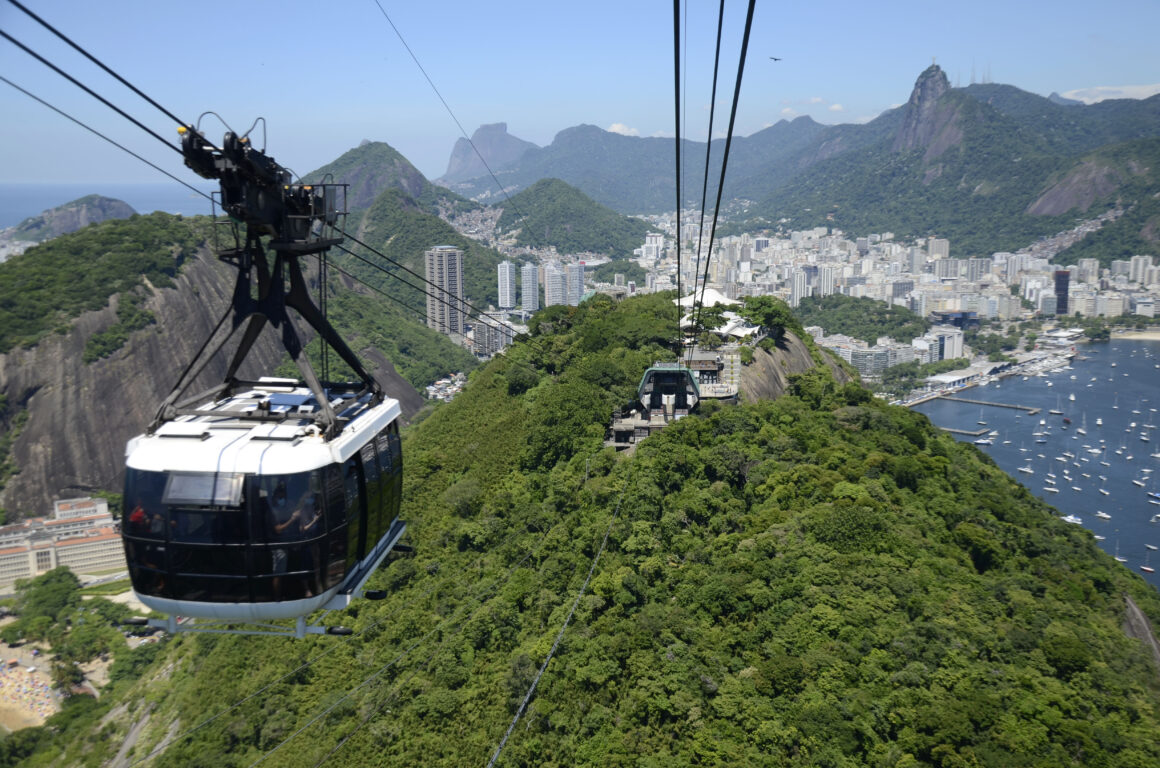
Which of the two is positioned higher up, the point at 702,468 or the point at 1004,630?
the point at 702,468

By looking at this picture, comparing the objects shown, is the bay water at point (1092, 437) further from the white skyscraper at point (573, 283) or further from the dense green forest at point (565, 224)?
the dense green forest at point (565, 224)

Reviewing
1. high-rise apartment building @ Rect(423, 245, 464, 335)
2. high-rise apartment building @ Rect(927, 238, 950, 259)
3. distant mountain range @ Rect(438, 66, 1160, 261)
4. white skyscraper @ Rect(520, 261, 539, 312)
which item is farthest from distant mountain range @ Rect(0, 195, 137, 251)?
distant mountain range @ Rect(438, 66, 1160, 261)

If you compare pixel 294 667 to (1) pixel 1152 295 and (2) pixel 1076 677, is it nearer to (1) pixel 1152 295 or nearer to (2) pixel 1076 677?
(2) pixel 1076 677

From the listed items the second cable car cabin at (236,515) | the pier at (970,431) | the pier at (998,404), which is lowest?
the pier at (970,431)

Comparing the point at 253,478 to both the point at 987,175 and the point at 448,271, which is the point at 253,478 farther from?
the point at 987,175

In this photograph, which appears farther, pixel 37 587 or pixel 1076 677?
pixel 37 587

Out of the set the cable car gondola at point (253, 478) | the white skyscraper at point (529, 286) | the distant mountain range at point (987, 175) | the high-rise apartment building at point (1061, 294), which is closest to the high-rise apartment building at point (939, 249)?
the distant mountain range at point (987, 175)

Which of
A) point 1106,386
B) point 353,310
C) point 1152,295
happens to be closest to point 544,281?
point 353,310
